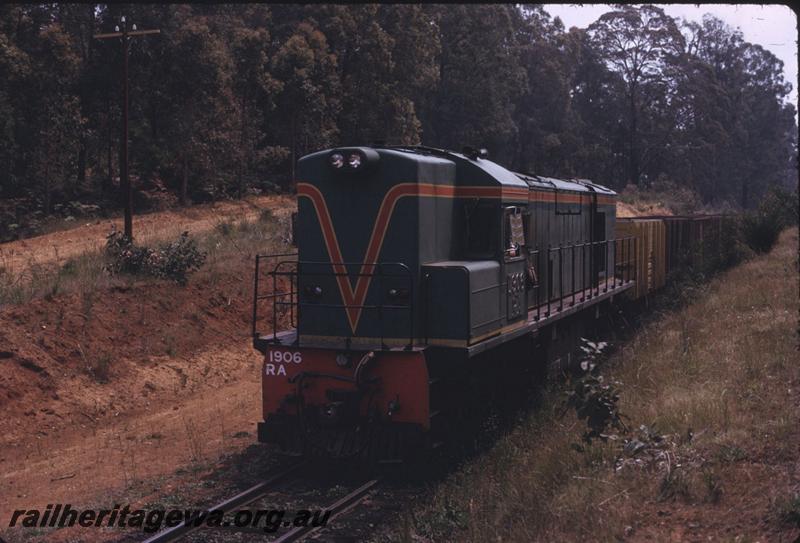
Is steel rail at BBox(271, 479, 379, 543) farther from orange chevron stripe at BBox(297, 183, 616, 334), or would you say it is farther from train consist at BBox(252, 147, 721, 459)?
orange chevron stripe at BBox(297, 183, 616, 334)

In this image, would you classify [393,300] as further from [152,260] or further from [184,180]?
[184,180]

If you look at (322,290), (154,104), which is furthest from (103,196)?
(322,290)

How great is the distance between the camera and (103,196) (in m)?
33.1

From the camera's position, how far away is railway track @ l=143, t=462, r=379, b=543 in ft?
24.5

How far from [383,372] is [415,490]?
1.36m

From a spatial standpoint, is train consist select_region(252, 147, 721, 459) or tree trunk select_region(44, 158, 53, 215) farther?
tree trunk select_region(44, 158, 53, 215)

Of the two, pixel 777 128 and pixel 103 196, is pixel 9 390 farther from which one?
pixel 777 128

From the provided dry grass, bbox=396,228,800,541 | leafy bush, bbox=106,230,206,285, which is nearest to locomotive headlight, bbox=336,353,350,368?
dry grass, bbox=396,228,800,541

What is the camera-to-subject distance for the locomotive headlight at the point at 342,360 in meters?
9.32

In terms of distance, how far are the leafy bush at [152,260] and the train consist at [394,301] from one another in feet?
29.0

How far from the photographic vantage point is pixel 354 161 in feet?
31.6

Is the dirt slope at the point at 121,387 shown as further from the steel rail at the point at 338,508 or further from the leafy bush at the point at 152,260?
the steel rail at the point at 338,508

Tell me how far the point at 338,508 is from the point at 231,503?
3.66ft

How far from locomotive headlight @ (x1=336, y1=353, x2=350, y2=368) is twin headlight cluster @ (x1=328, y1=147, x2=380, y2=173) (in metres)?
2.21
